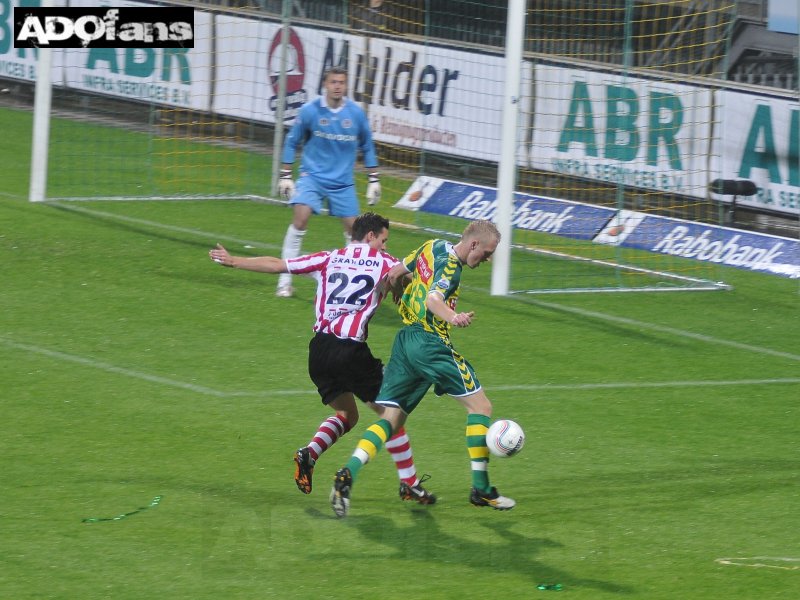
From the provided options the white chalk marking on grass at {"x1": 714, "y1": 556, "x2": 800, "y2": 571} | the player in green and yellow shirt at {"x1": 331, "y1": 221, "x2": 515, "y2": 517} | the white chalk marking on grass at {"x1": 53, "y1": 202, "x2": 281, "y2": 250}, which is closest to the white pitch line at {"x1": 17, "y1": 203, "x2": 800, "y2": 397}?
the player in green and yellow shirt at {"x1": 331, "y1": 221, "x2": 515, "y2": 517}

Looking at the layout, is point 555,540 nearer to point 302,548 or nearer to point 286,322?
point 302,548

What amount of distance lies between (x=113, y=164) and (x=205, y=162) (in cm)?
128

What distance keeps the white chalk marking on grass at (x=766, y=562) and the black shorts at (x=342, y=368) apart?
2.21 metres

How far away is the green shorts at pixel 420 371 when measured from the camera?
25.5 feet

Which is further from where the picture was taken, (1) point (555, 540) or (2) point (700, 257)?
(2) point (700, 257)

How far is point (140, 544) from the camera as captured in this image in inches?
280

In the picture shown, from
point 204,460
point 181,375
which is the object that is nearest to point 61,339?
point 181,375

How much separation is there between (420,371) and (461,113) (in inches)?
425

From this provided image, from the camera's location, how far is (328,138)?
12.9 m

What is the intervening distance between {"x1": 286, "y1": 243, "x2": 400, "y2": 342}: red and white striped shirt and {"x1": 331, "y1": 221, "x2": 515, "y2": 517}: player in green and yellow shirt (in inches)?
5.0

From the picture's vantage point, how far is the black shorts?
7974 millimetres

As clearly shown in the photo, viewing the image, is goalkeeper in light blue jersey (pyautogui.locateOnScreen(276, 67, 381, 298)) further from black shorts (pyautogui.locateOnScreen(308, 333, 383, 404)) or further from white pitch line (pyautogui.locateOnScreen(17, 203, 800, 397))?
black shorts (pyautogui.locateOnScreen(308, 333, 383, 404))

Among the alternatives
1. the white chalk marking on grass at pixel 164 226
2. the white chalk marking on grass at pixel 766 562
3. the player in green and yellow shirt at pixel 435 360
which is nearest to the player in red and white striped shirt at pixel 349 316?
the player in green and yellow shirt at pixel 435 360

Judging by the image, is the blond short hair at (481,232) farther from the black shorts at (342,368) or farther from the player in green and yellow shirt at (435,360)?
the black shorts at (342,368)
